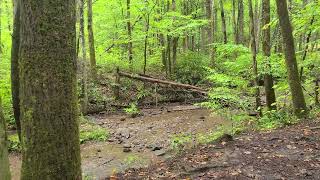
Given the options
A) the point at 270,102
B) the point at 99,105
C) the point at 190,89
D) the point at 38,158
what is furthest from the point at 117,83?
the point at 38,158

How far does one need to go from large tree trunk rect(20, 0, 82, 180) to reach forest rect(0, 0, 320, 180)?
0.04ft

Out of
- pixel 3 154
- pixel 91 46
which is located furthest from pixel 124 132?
pixel 3 154

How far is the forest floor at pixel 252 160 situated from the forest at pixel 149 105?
21mm

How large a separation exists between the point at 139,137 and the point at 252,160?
6.24 m

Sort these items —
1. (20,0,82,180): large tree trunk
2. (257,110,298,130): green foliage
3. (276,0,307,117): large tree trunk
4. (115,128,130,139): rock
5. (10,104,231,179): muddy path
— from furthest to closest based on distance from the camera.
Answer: (115,128,130,139): rock < (257,110,298,130): green foliage < (276,0,307,117): large tree trunk < (10,104,231,179): muddy path < (20,0,82,180): large tree trunk

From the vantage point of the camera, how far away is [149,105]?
59.6ft

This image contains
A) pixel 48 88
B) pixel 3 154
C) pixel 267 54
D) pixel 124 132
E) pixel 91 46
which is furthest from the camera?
pixel 91 46

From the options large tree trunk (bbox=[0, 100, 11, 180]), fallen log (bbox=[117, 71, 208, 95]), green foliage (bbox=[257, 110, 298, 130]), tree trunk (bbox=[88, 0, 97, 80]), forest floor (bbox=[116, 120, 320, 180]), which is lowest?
forest floor (bbox=[116, 120, 320, 180])

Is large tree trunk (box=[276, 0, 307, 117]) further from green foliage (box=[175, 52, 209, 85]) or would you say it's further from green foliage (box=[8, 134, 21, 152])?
green foliage (box=[175, 52, 209, 85])

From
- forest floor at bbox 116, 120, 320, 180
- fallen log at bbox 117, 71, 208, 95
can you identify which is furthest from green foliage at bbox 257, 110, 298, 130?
fallen log at bbox 117, 71, 208, 95

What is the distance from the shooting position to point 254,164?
6086 millimetres

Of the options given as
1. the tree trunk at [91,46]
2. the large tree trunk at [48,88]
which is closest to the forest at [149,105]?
the large tree trunk at [48,88]

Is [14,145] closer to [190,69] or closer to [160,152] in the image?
[160,152]

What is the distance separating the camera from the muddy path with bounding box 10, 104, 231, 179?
907 cm
